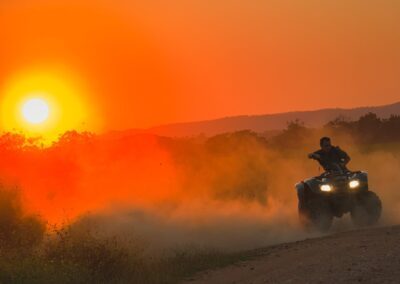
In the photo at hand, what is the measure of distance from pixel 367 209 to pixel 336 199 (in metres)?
0.93

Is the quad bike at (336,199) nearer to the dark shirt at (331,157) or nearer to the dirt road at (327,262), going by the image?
the dark shirt at (331,157)

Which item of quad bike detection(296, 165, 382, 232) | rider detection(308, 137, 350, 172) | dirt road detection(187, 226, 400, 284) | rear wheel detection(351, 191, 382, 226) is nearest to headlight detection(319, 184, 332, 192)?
quad bike detection(296, 165, 382, 232)

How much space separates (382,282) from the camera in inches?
418

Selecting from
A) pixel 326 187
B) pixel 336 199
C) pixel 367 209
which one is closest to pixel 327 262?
pixel 326 187

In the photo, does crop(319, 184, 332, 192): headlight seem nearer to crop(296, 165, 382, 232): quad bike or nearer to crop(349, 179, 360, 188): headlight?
crop(296, 165, 382, 232): quad bike

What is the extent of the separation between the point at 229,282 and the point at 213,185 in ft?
85.4

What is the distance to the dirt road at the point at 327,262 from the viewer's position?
454 inches

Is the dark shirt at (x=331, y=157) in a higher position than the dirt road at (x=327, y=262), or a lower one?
higher

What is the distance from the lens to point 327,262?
13.2m

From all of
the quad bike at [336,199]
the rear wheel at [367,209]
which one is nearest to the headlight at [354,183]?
the quad bike at [336,199]

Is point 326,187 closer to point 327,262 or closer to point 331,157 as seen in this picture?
point 331,157

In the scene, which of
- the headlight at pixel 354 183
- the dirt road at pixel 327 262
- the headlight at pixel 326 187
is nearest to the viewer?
the dirt road at pixel 327 262

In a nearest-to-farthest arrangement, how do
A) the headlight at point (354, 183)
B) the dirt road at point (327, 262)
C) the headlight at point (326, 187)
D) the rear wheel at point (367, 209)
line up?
the dirt road at point (327, 262)
the headlight at point (326, 187)
the headlight at point (354, 183)
the rear wheel at point (367, 209)

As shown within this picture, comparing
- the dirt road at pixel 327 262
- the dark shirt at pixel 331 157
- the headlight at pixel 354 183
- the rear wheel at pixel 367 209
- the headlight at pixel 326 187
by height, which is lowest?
the dirt road at pixel 327 262
